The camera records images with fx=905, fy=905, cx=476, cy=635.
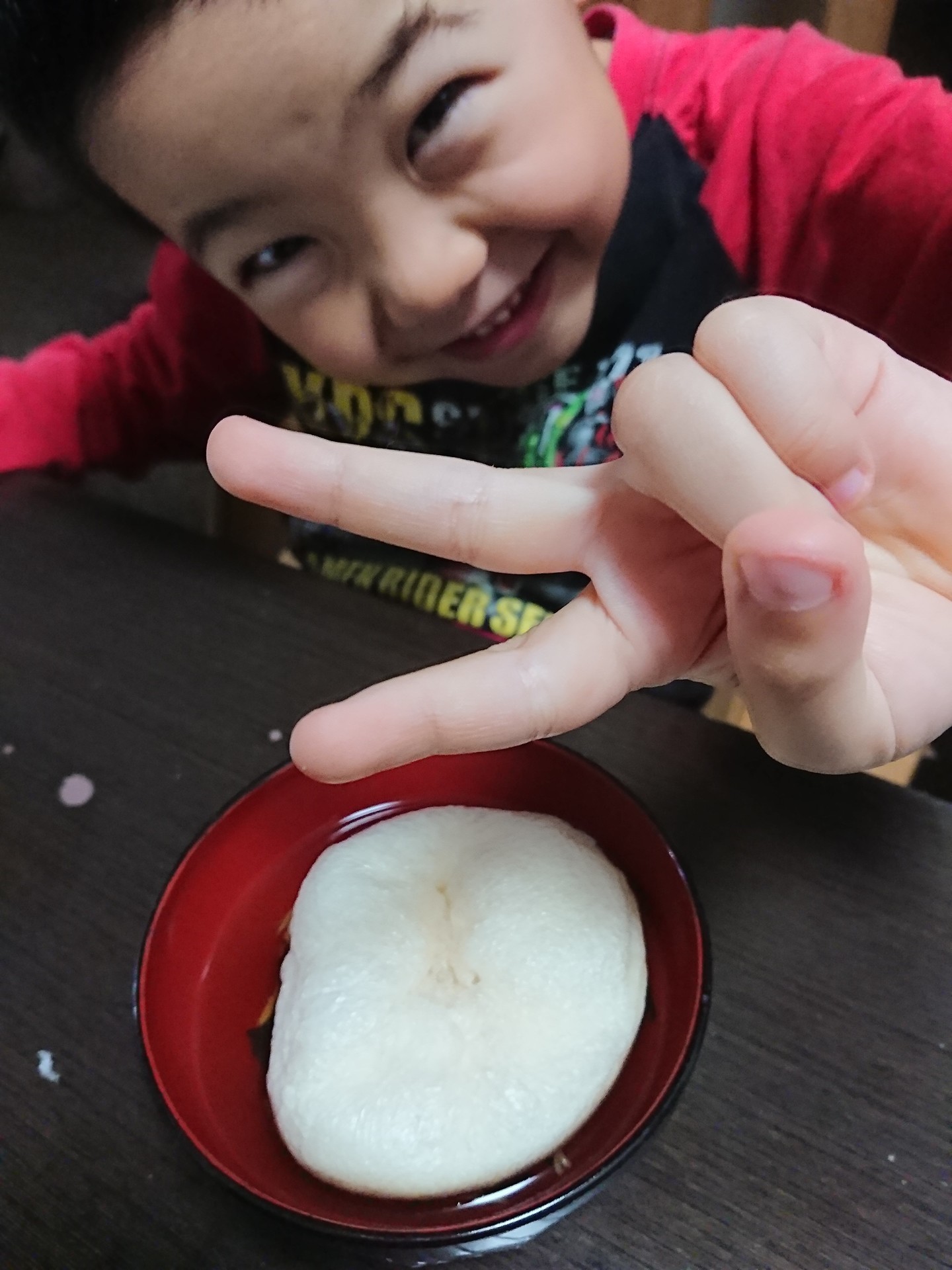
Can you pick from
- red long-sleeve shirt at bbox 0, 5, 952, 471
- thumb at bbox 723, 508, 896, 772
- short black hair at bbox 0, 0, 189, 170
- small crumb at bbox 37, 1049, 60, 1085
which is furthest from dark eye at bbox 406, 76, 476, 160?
small crumb at bbox 37, 1049, 60, 1085

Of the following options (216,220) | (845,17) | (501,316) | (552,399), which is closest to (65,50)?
(216,220)

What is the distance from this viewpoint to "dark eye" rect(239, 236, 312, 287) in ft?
1.73

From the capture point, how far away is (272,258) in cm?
54

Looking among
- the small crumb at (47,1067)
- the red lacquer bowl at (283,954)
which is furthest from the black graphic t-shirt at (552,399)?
the small crumb at (47,1067)

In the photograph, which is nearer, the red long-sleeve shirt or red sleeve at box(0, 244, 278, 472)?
the red long-sleeve shirt

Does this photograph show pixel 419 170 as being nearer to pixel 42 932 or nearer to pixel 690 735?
pixel 690 735

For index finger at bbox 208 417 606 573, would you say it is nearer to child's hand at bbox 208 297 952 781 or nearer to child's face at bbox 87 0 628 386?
child's hand at bbox 208 297 952 781

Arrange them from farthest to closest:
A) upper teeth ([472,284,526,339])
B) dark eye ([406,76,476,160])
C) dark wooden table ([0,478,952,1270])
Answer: upper teeth ([472,284,526,339])
dark eye ([406,76,476,160])
dark wooden table ([0,478,952,1270])

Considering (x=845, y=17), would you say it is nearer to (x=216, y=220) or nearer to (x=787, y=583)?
(x=216, y=220)

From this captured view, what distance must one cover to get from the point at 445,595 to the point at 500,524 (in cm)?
40

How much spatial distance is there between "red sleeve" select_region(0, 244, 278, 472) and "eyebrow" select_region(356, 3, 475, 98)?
1.25 ft

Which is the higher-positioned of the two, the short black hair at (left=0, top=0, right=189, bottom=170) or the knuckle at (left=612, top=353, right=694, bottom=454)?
the short black hair at (left=0, top=0, right=189, bottom=170)

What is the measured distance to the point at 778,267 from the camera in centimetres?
→ 65

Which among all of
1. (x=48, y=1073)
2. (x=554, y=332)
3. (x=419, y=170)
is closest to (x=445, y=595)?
(x=554, y=332)
